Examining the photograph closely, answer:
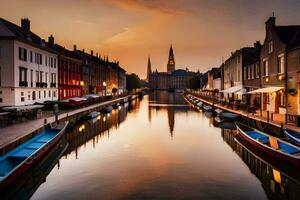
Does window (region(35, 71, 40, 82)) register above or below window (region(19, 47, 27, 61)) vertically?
below

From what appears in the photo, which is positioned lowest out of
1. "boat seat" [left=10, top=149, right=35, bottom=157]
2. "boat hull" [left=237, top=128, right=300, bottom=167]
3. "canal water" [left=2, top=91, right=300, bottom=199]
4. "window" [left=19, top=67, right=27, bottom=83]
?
"canal water" [left=2, top=91, right=300, bottom=199]

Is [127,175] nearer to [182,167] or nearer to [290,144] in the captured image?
[182,167]

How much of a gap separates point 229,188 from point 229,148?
10720 mm

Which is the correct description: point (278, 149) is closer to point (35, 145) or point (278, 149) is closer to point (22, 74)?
point (35, 145)

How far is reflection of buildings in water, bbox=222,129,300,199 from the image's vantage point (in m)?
14.4

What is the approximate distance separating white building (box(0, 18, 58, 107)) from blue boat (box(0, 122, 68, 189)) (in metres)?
18.6

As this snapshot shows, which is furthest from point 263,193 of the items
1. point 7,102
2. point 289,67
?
point 7,102

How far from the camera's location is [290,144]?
18.2 meters

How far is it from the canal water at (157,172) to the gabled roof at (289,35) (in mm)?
13934

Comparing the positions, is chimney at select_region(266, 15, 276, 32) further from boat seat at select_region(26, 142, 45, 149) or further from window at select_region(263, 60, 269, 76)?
boat seat at select_region(26, 142, 45, 149)

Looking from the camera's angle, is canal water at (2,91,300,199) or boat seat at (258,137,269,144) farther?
boat seat at (258,137,269,144)

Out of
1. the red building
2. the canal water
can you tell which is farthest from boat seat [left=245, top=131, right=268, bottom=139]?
the red building

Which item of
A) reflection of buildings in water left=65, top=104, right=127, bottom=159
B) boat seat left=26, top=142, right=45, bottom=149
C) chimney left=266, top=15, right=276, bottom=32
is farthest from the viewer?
chimney left=266, top=15, right=276, bottom=32

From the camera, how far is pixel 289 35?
35.1 m
